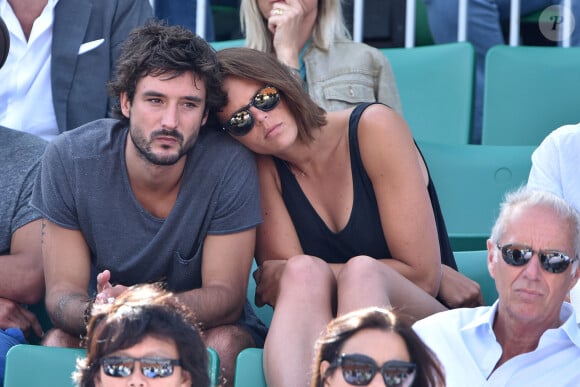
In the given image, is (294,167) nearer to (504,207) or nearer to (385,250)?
(385,250)

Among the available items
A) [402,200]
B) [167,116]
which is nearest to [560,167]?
[402,200]

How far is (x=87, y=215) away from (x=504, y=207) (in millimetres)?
1127

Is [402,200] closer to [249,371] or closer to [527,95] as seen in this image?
[249,371]

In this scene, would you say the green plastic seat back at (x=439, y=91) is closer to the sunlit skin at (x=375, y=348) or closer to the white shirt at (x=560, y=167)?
the white shirt at (x=560, y=167)

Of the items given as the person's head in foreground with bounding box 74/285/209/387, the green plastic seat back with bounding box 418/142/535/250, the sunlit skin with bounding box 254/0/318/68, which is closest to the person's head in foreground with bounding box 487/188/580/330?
the person's head in foreground with bounding box 74/285/209/387

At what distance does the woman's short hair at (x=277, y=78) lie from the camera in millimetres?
3131

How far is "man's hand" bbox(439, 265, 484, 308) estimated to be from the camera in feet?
10.2

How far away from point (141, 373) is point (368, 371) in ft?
Answer: 1.22

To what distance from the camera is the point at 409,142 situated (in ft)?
10.4

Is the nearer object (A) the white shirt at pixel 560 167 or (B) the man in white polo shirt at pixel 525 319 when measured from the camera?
(B) the man in white polo shirt at pixel 525 319

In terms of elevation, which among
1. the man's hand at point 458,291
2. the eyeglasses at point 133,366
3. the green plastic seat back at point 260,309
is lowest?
the green plastic seat back at point 260,309

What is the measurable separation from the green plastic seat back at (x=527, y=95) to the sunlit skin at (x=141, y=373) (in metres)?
2.65

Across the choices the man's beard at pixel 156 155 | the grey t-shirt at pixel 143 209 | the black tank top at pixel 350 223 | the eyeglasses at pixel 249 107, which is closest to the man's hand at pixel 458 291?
the black tank top at pixel 350 223

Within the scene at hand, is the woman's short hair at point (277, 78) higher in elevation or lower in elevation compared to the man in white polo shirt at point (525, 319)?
higher
